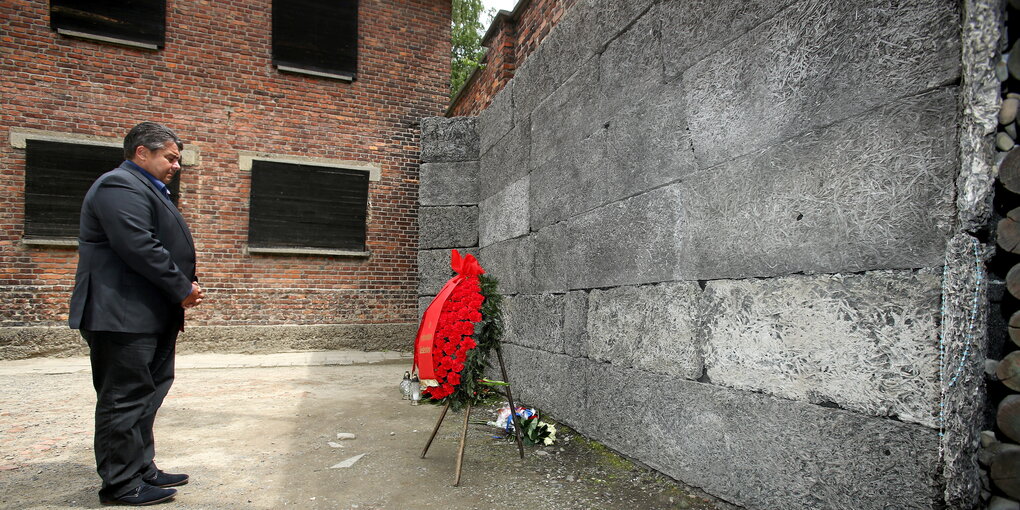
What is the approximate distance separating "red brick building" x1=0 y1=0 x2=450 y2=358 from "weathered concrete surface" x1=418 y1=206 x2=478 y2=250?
346cm

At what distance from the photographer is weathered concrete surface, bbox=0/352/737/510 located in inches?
119

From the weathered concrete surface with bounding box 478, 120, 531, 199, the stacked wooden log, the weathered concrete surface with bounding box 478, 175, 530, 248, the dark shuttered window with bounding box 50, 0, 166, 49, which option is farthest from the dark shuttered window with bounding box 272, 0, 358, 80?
the stacked wooden log

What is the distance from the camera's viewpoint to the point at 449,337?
3482 mm

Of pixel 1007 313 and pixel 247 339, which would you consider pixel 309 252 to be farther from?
pixel 1007 313

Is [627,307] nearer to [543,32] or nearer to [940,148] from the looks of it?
[940,148]

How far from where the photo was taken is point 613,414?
367cm

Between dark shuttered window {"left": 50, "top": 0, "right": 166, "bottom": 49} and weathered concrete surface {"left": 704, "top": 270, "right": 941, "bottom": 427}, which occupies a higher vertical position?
dark shuttered window {"left": 50, "top": 0, "right": 166, "bottom": 49}

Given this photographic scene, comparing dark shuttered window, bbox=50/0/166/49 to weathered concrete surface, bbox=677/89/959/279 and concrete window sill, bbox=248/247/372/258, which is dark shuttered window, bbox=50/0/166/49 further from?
weathered concrete surface, bbox=677/89/959/279

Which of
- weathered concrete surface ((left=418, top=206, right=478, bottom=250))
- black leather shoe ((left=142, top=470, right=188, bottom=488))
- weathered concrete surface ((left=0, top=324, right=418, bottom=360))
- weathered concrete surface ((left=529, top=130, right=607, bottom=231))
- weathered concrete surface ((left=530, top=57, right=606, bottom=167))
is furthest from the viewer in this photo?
weathered concrete surface ((left=0, top=324, right=418, bottom=360))

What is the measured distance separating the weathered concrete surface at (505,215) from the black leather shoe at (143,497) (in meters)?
3.24

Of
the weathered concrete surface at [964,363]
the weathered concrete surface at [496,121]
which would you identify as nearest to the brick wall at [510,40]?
the weathered concrete surface at [496,121]

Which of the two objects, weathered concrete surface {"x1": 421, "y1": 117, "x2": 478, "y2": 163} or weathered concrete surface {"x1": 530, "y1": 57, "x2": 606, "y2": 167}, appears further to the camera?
weathered concrete surface {"x1": 421, "y1": 117, "x2": 478, "y2": 163}

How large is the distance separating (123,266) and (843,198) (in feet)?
10.9

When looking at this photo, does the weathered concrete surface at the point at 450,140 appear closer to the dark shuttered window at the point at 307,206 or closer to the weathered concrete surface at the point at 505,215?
the weathered concrete surface at the point at 505,215
